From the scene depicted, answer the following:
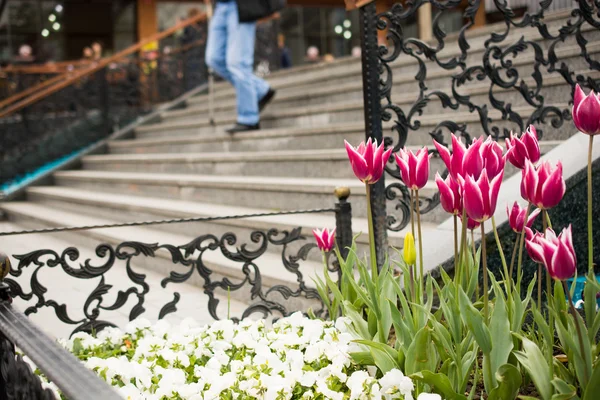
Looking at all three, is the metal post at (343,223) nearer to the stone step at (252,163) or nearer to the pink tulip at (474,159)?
the stone step at (252,163)

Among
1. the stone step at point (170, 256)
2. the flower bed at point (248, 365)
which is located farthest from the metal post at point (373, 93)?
the flower bed at point (248, 365)

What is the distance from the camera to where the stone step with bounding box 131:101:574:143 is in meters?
4.58

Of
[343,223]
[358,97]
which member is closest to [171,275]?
[343,223]

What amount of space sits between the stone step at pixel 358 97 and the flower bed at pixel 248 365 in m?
2.48

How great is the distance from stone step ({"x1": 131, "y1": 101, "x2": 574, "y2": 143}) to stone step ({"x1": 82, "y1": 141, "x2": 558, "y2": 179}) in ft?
0.66

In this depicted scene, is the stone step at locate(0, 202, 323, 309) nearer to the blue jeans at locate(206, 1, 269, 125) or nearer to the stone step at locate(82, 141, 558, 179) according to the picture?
the stone step at locate(82, 141, 558, 179)

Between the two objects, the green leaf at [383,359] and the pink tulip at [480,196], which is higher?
the pink tulip at [480,196]

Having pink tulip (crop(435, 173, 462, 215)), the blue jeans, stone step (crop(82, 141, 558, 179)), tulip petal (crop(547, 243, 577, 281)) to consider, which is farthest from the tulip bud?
the blue jeans

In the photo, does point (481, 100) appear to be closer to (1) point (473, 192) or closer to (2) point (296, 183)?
(2) point (296, 183)

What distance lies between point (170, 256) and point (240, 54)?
2.49 metres

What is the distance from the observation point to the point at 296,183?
16.7 feet

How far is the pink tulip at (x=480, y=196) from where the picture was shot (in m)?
1.63

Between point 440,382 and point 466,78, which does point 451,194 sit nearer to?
point 440,382

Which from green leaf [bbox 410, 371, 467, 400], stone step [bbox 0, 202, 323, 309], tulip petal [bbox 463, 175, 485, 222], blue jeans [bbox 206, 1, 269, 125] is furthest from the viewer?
blue jeans [bbox 206, 1, 269, 125]
